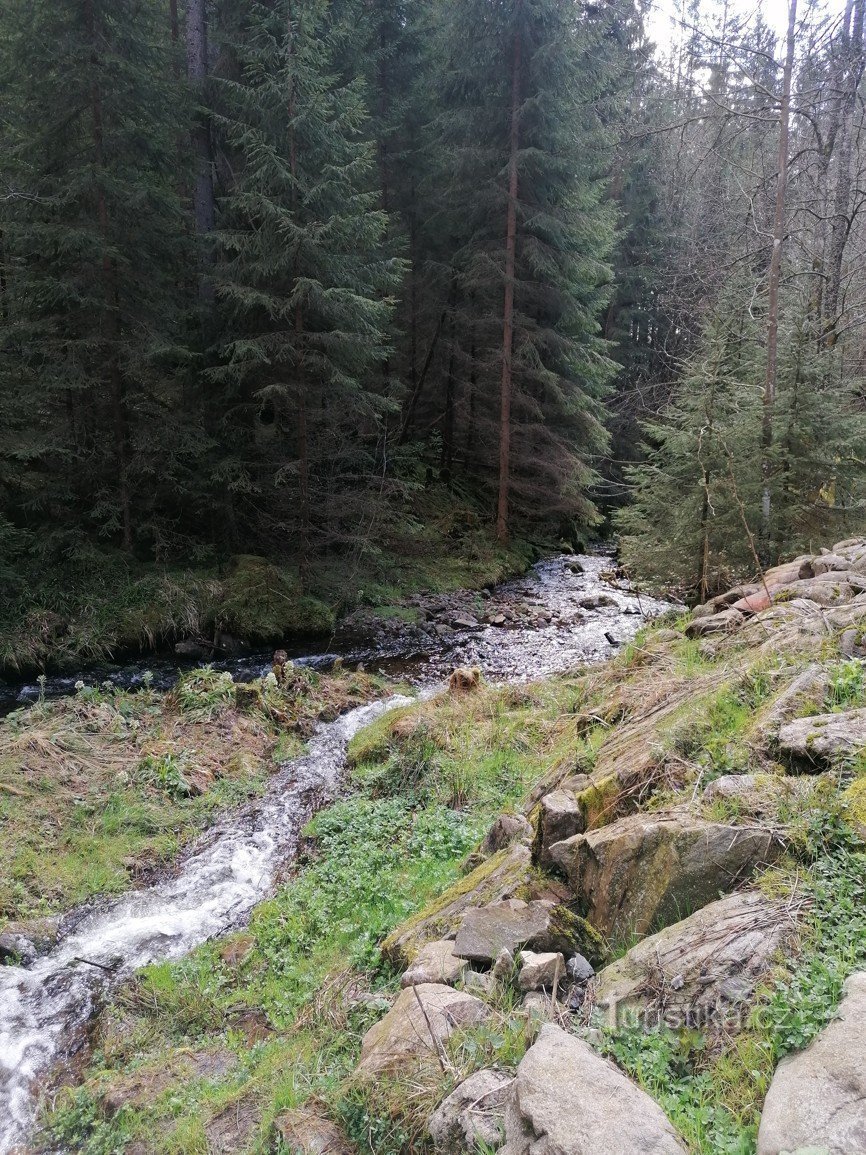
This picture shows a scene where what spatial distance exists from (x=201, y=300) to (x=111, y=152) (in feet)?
8.94

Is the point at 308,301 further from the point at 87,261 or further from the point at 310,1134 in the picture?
the point at 310,1134

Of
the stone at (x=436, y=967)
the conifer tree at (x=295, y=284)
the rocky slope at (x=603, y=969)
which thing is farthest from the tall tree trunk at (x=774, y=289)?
the stone at (x=436, y=967)

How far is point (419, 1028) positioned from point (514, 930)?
60cm

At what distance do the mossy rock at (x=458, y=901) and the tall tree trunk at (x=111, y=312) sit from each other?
35.0 feet

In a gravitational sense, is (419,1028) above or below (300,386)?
below

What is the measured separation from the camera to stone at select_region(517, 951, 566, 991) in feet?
8.79

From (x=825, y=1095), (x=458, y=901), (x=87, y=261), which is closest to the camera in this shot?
A: (x=825, y=1095)

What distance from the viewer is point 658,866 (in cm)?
288

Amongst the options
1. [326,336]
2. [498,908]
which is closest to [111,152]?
[326,336]

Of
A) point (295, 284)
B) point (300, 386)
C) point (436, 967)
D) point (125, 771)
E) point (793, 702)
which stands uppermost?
point (295, 284)

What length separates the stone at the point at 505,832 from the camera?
4.41m

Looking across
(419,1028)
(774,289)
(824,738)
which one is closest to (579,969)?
(419,1028)

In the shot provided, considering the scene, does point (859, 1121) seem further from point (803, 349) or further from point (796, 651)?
point (803, 349)

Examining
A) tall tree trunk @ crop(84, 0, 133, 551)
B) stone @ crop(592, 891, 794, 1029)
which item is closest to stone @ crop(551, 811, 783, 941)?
stone @ crop(592, 891, 794, 1029)
